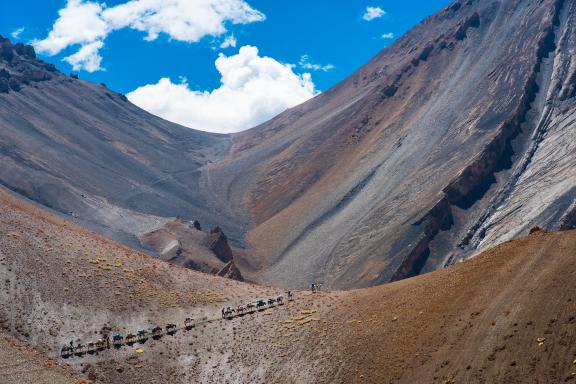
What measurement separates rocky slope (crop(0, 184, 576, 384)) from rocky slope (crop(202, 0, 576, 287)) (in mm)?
44082

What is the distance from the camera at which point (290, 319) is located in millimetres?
42781

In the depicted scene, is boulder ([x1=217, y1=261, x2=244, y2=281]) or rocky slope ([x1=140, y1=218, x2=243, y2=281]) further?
rocky slope ([x1=140, y1=218, x2=243, y2=281])

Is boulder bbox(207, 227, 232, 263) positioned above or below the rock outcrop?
below

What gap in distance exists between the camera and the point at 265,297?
47406 millimetres

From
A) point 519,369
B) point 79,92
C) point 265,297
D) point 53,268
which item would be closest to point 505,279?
point 519,369

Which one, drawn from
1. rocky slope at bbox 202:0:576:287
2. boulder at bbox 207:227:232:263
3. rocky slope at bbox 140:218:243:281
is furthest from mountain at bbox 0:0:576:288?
boulder at bbox 207:227:232:263

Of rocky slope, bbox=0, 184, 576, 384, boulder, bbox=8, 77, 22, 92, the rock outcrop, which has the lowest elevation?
rocky slope, bbox=0, 184, 576, 384

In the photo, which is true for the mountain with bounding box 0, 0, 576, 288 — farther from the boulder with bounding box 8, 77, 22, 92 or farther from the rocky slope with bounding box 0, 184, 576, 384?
the rocky slope with bounding box 0, 184, 576, 384

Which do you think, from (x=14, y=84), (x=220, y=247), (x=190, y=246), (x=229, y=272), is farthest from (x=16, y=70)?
(x=229, y=272)

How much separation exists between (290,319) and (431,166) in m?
75.0

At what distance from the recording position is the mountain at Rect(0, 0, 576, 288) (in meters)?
95.4

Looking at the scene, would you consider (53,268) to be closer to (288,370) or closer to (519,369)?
(288,370)

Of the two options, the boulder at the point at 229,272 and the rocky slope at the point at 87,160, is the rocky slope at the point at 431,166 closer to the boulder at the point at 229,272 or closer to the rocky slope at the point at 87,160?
the rocky slope at the point at 87,160

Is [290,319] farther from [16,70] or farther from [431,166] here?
[16,70]
